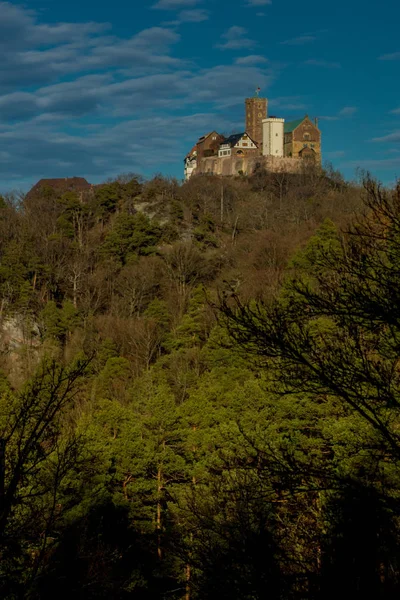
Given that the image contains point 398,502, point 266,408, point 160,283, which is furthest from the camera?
point 160,283

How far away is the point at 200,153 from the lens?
3652 inches

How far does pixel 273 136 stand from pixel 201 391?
216ft

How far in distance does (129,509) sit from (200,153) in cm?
7681

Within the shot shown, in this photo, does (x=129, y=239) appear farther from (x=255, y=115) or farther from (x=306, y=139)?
(x=255, y=115)

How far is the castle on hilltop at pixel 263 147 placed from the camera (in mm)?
84500

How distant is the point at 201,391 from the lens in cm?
2605

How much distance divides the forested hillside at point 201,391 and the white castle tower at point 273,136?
7717 mm

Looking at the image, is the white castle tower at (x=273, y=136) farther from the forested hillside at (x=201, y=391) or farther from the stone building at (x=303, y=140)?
the forested hillside at (x=201, y=391)

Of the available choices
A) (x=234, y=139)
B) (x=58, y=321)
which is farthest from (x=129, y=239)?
(x=234, y=139)

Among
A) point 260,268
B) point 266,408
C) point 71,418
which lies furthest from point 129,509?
point 260,268

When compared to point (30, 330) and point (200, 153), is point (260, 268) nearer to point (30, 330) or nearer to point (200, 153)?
point (30, 330)

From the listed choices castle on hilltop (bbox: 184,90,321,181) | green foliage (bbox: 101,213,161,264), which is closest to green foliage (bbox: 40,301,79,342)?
green foliage (bbox: 101,213,161,264)

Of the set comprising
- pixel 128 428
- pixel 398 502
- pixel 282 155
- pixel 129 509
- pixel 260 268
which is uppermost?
pixel 282 155

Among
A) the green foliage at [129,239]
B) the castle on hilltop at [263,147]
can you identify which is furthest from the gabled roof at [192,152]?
the green foliage at [129,239]
